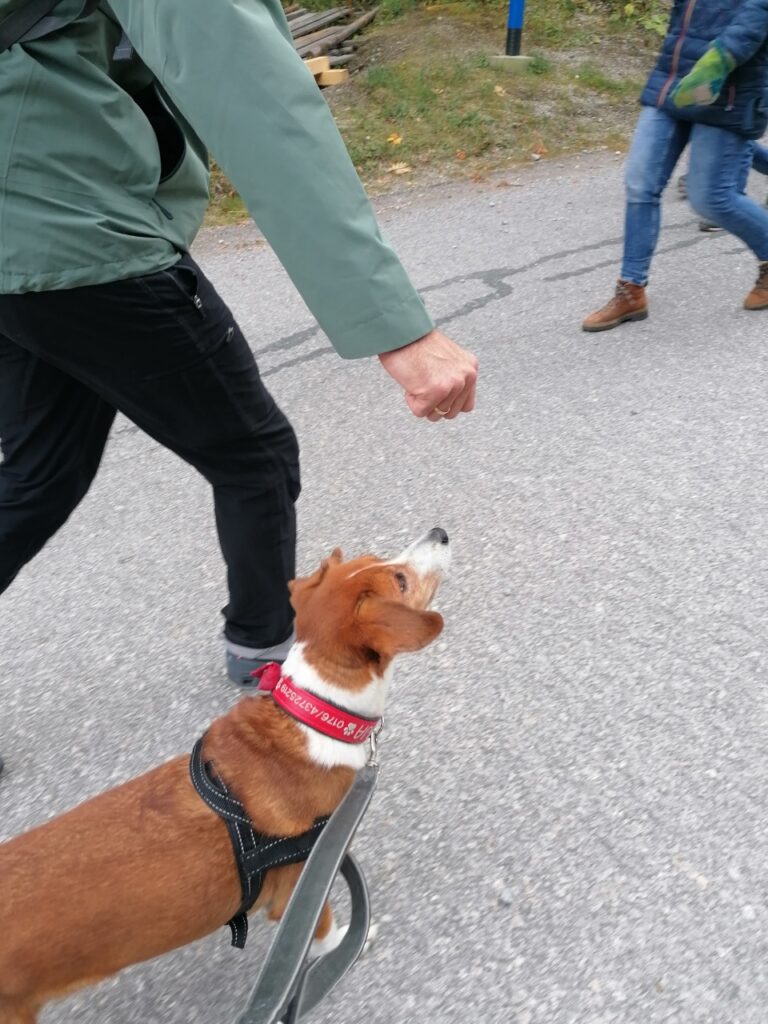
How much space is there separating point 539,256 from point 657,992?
4.79 m

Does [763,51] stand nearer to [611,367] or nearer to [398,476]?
[611,367]

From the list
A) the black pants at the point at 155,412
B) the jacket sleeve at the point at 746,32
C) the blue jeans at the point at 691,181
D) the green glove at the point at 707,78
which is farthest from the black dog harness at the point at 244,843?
the jacket sleeve at the point at 746,32

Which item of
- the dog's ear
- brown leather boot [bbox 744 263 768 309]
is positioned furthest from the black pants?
brown leather boot [bbox 744 263 768 309]

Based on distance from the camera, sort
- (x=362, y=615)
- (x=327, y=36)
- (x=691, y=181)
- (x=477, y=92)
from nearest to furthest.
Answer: (x=362, y=615), (x=691, y=181), (x=477, y=92), (x=327, y=36)

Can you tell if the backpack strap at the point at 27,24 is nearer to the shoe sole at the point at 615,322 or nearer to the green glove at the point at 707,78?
the green glove at the point at 707,78

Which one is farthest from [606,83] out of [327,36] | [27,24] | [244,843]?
[244,843]

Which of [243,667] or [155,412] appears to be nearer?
[155,412]

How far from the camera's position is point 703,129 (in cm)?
435

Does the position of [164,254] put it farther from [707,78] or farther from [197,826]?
[707,78]

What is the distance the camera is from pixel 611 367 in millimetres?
4348

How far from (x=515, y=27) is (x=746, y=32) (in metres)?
5.65

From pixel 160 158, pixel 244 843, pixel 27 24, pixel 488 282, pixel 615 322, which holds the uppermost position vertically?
pixel 27 24

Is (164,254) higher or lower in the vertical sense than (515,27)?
higher

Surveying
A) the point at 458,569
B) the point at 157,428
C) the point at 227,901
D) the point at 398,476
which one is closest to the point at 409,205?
the point at 398,476
